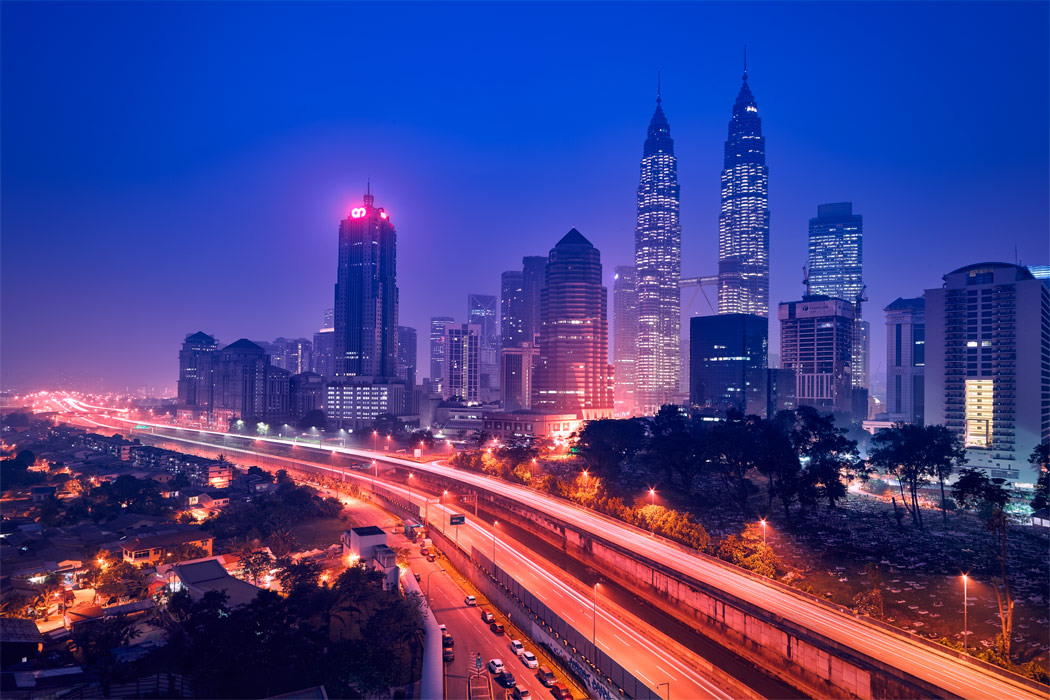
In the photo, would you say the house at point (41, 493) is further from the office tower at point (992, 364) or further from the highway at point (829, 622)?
the office tower at point (992, 364)

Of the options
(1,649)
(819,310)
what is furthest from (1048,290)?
(1,649)

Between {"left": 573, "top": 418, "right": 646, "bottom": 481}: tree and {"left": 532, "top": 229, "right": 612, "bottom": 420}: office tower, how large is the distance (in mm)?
60433

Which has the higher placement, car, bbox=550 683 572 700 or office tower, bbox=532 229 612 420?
office tower, bbox=532 229 612 420

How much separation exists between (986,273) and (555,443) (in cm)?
6519

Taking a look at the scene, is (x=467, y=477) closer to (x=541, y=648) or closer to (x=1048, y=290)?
(x=541, y=648)

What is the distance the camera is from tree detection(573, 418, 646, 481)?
64500 millimetres

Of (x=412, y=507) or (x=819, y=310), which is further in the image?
(x=819, y=310)

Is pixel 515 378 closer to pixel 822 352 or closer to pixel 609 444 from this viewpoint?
pixel 822 352

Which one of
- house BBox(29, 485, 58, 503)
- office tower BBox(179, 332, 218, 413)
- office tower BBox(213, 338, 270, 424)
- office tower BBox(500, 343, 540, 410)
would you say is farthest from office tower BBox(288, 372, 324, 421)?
house BBox(29, 485, 58, 503)

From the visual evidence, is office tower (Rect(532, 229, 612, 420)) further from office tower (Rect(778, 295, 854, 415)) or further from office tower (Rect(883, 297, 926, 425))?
office tower (Rect(883, 297, 926, 425))

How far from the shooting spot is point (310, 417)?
439 ft

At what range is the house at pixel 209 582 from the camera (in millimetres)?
31266

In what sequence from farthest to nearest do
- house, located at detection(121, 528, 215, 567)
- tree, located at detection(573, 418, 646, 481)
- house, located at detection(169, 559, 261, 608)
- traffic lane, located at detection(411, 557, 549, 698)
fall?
tree, located at detection(573, 418, 646, 481) < house, located at detection(121, 528, 215, 567) < house, located at detection(169, 559, 261, 608) < traffic lane, located at detection(411, 557, 549, 698)

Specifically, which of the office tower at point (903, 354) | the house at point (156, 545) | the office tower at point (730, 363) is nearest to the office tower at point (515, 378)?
the office tower at point (730, 363)
